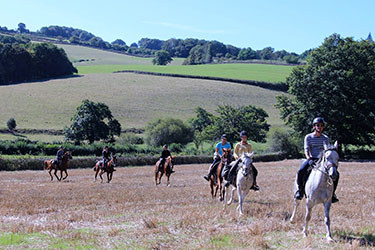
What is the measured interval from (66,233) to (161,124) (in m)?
54.6

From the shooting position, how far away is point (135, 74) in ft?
376

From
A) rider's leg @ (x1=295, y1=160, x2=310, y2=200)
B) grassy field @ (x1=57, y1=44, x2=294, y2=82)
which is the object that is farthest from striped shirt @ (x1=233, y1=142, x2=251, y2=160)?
grassy field @ (x1=57, y1=44, x2=294, y2=82)

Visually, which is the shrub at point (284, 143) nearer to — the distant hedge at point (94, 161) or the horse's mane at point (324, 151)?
the distant hedge at point (94, 161)

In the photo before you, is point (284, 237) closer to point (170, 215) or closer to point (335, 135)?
point (170, 215)

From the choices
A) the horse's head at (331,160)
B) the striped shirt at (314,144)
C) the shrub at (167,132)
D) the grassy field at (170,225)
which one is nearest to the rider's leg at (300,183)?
the striped shirt at (314,144)

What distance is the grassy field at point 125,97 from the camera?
74625mm

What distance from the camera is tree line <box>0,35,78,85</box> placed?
10069cm

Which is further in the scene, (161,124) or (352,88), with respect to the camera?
(161,124)

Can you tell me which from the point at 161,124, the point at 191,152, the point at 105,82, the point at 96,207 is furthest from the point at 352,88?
the point at 105,82

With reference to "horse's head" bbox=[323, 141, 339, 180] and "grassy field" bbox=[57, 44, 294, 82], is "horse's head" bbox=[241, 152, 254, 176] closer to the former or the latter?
"horse's head" bbox=[323, 141, 339, 180]

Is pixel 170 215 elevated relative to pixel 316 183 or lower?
lower

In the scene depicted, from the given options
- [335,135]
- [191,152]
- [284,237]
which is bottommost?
[191,152]

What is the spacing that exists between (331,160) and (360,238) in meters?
1.95

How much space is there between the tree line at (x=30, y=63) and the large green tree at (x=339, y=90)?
245ft
